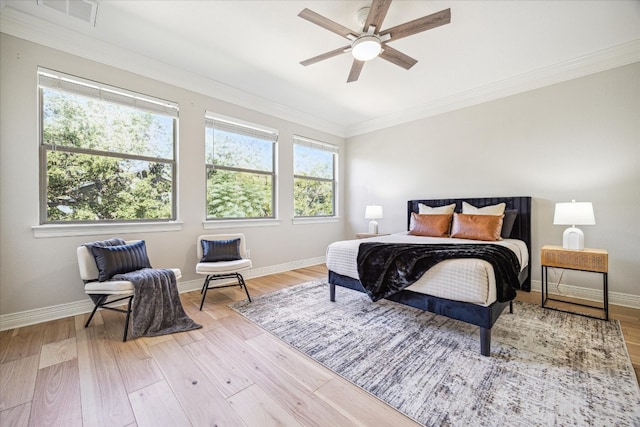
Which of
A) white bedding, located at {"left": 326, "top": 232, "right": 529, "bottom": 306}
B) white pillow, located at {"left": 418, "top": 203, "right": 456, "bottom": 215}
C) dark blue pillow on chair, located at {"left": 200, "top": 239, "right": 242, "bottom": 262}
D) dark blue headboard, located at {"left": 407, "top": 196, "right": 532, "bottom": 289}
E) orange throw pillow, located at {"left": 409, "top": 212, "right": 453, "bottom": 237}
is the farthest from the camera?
white pillow, located at {"left": 418, "top": 203, "right": 456, "bottom": 215}

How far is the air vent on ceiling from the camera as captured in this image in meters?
2.13

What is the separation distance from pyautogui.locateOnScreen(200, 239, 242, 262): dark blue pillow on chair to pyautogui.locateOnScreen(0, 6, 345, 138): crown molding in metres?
2.04

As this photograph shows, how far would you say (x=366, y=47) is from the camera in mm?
2314

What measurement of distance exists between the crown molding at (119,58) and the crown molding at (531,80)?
2.32 m

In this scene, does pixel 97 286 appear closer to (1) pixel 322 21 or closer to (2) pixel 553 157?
(1) pixel 322 21

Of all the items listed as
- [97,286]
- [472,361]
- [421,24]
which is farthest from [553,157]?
[97,286]

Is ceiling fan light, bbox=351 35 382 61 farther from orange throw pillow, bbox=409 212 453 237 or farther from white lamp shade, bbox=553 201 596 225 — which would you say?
white lamp shade, bbox=553 201 596 225

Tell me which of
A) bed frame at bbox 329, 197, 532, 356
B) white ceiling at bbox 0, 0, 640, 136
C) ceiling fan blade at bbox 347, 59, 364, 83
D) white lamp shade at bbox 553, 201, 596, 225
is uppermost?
white ceiling at bbox 0, 0, 640, 136

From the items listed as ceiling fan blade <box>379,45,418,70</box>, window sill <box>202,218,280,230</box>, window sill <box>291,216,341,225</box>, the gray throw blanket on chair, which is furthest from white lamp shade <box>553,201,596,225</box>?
the gray throw blanket on chair

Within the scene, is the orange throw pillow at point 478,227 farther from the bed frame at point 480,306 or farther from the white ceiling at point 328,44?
the white ceiling at point 328,44

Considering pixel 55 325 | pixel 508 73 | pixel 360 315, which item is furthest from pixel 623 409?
pixel 55 325

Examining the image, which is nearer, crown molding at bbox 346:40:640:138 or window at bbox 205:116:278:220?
crown molding at bbox 346:40:640:138

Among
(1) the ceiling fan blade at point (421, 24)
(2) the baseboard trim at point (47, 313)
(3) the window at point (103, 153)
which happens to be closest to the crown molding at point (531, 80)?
(1) the ceiling fan blade at point (421, 24)

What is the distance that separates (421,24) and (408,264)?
6.39 feet
